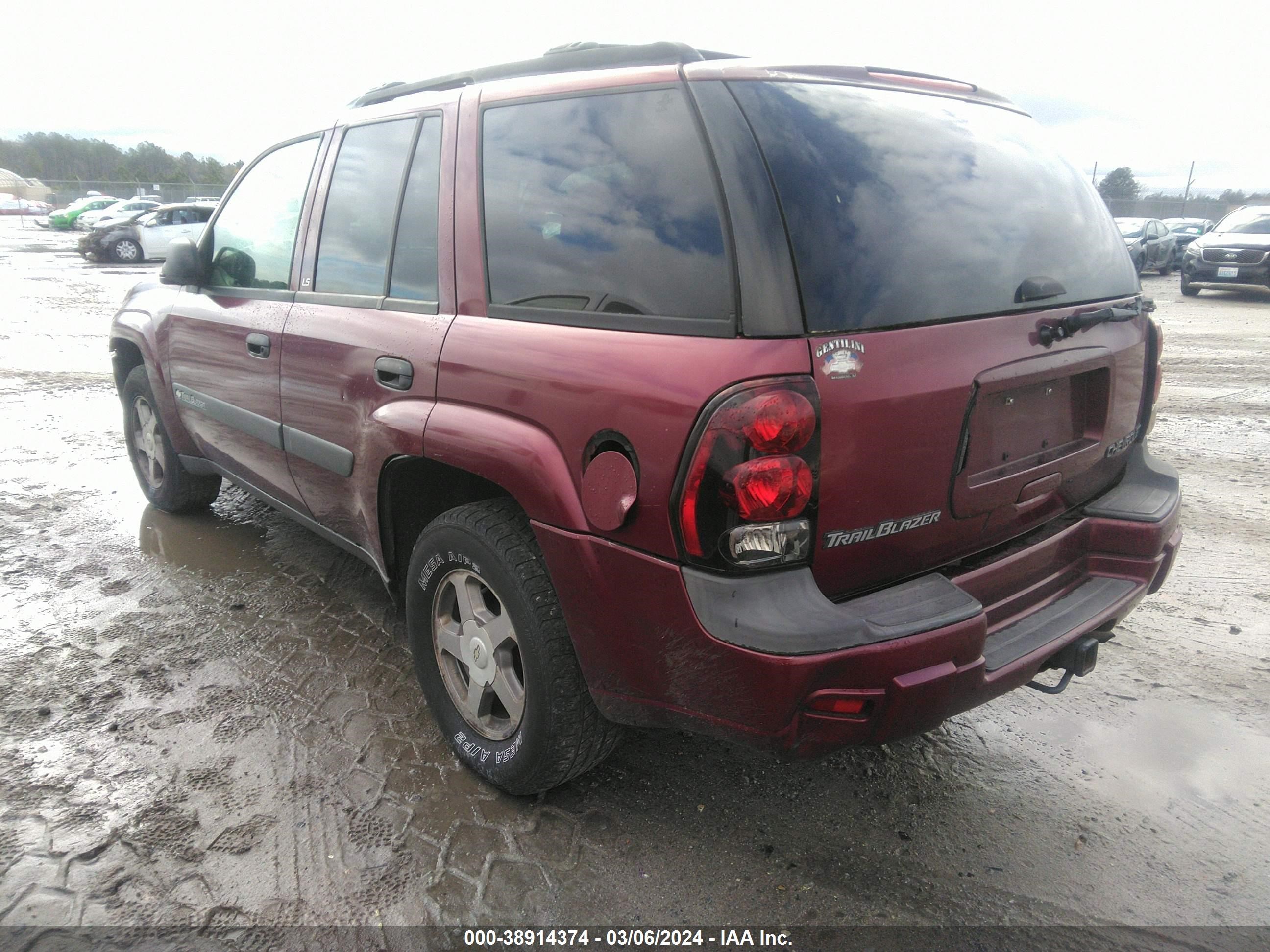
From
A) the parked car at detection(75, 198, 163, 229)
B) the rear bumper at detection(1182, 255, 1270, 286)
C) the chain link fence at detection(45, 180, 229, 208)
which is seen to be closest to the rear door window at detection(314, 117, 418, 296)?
the rear bumper at detection(1182, 255, 1270, 286)

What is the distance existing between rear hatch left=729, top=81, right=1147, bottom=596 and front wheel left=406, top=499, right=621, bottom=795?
74 cm

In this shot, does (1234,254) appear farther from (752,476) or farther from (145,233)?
(145,233)

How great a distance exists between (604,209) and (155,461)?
369 cm

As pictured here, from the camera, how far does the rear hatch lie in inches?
74.8

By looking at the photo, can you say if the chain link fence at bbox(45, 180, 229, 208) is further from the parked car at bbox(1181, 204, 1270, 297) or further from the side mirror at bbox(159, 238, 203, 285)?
the side mirror at bbox(159, 238, 203, 285)

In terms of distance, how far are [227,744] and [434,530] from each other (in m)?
1.04

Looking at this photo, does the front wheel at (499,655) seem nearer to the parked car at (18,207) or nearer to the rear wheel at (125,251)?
the rear wheel at (125,251)

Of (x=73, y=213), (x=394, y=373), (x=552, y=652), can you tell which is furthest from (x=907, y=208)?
(x=73, y=213)

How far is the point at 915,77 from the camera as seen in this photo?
2396 mm

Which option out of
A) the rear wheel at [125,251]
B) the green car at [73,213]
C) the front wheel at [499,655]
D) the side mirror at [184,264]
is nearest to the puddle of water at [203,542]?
the side mirror at [184,264]

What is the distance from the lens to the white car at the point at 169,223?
2123 centimetres

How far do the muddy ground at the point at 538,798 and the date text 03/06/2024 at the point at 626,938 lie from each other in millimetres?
37

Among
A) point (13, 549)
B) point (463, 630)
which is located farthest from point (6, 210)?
point (463, 630)

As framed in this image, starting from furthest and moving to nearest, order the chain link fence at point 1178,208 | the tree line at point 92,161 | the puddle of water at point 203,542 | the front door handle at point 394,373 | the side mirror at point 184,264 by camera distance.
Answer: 1. the tree line at point 92,161
2. the chain link fence at point 1178,208
3. the puddle of water at point 203,542
4. the side mirror at point 184,264
5. the front door handle at point 394,373
